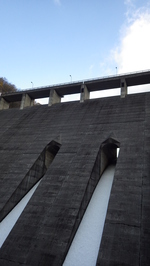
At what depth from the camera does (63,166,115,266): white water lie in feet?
33.4

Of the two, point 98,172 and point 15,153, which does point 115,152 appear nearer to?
point 98,172

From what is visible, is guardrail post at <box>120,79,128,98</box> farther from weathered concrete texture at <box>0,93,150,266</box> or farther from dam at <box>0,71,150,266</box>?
weathered concrete texture at <box>0,93,150,266</box>

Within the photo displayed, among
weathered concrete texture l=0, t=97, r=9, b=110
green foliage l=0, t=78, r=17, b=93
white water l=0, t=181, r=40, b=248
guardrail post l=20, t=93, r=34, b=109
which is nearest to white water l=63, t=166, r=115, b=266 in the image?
white water l=0, t=181, r=40, b=248

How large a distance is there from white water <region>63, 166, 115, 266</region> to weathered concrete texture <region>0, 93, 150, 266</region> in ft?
1.48

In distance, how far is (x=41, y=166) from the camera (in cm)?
1866

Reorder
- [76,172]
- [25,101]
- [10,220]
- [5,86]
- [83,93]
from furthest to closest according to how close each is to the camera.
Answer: [5,86] < [25,101] < [83,93] < [76,172] < [10,220]

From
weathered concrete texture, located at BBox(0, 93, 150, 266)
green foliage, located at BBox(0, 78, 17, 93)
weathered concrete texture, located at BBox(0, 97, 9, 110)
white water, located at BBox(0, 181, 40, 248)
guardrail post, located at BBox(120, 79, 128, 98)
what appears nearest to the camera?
weathered concrete texture, located at BBox(0, 93, 150, 266)

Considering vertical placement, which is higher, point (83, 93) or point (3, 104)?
point (3, 104)

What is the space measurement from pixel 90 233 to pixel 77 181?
357 centimetres

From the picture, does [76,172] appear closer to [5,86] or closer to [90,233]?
[90,233]

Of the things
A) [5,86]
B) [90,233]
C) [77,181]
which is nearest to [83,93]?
[77,181]

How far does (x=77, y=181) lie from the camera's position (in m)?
14.4

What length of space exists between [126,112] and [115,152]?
496 cm

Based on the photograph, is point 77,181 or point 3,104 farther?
point 3,104
